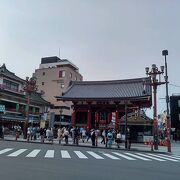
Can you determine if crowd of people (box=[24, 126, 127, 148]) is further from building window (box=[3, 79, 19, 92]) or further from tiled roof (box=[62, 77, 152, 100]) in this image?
building window (box=[3, 79, 19, 92])

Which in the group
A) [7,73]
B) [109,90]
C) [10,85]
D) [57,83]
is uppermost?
[57,83]

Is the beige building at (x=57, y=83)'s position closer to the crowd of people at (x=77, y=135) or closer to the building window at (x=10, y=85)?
the building window at (x=10, y=85)

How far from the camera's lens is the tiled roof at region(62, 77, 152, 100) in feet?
141

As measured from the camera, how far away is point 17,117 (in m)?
54.6

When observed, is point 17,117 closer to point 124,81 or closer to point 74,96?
point 74,96

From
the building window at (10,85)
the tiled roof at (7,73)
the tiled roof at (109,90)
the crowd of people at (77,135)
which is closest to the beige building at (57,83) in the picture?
the building window at (10,85)

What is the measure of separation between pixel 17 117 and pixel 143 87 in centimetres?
2659

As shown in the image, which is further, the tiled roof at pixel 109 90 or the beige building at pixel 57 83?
the beige building at pixel 57 83

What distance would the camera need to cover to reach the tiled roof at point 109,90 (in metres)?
42.9

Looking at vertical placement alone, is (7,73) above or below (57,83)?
below

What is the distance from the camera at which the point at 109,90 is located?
4766 centimetres

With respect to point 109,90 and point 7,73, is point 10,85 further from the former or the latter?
point 109,90

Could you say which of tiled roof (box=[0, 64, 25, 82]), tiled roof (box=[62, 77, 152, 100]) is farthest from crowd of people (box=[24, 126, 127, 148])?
tiled roof (box=[0, 64, 25, 82])

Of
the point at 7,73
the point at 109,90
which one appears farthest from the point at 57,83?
the point at 109,90
